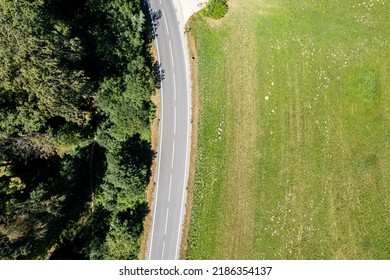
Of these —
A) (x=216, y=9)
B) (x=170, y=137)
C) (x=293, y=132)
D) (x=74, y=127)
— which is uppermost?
(x=216, y=9)

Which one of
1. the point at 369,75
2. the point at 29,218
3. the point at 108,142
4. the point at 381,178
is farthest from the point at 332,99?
the point at 29,218

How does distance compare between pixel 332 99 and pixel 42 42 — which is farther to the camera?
pixel 332 99

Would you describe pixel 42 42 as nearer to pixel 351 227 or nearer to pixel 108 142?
pixel 108 142

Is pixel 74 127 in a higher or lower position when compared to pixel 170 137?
lower

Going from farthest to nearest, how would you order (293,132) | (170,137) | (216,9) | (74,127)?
(170,137) → (216,9) → (293,132) → (74,127)

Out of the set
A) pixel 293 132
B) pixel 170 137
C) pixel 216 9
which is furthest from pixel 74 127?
pixel 293 132

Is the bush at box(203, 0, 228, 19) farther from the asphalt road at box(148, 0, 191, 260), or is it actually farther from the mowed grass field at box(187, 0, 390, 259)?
the asphalt road at box(148, 0, 191, 260)

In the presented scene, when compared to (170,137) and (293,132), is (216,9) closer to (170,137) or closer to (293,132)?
(170,137)
